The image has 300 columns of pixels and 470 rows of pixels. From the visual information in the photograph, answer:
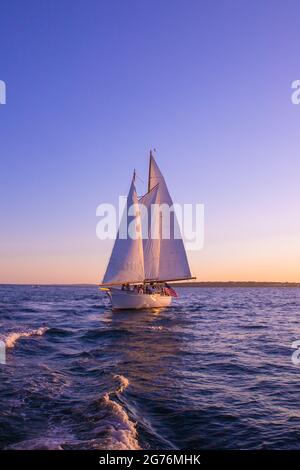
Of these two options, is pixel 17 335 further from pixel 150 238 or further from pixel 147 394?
pixel 150 238

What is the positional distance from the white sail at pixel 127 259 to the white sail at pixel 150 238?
1.84 meters

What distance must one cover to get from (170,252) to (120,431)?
43378mm

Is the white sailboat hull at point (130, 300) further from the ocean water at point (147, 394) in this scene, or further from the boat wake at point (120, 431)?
the boat wake at point (120, 431)

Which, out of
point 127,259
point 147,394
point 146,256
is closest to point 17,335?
point 147,394

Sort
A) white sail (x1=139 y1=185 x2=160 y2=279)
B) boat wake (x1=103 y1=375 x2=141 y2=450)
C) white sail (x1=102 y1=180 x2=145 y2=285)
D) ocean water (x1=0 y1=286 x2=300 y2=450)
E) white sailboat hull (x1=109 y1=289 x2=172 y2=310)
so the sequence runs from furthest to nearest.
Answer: white sail (x1=139 y1=185 x2=160 y2=279) → white sailboat hull (x1=109 y1=289 x2=172 y2=310) → white sail (x1=102 y1=180 x2=145 y2=285) → ocean water (x1=0 y1=286 x2=300 y2=450) → boat wake (x1=103 y1=375 x2=141 y2=450)

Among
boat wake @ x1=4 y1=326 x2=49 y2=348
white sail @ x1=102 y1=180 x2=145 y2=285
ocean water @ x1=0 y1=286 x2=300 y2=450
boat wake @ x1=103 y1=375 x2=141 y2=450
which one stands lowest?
boat wake @ x1=4 y1=326 x2=49 y2=348

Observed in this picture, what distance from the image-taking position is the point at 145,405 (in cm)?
1295

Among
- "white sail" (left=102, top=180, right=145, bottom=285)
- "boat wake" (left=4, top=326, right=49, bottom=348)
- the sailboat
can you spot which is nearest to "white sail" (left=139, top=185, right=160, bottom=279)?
the sailboat

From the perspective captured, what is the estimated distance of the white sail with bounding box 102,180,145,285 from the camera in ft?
157

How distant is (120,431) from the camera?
33.9 feet

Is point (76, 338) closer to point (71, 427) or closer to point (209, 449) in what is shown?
point (71, 427)

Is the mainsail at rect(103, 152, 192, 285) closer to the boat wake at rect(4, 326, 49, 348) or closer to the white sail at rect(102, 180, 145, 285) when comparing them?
the white sail at rect(102, 180, 145, 285)
